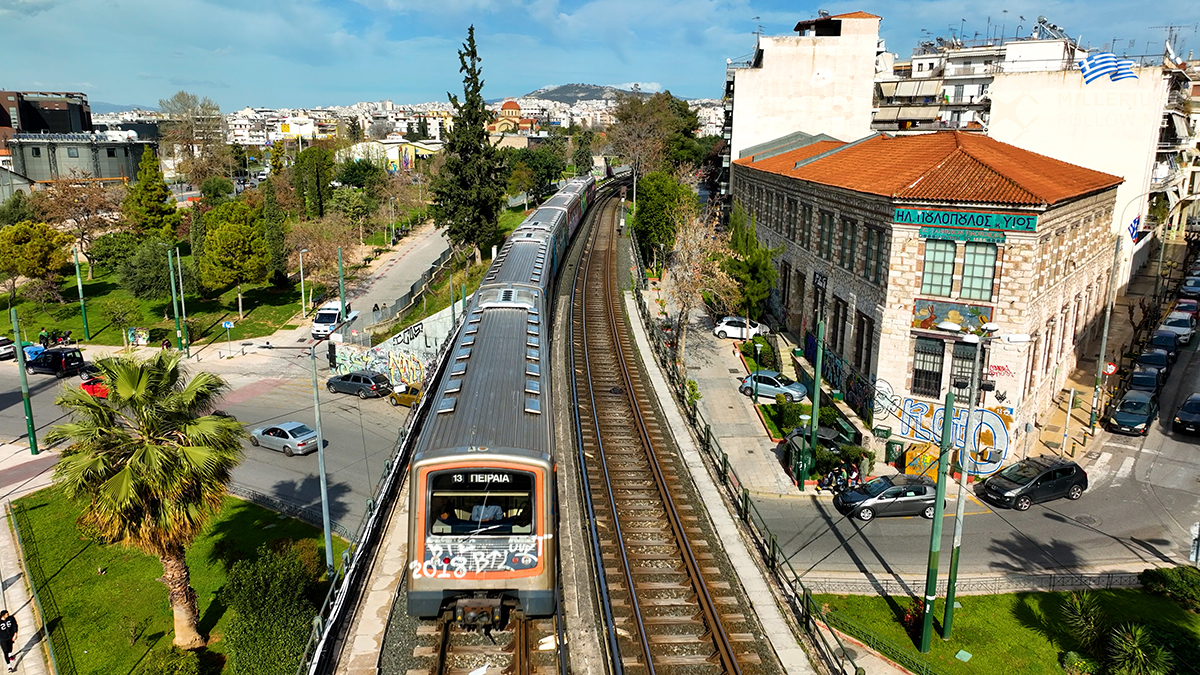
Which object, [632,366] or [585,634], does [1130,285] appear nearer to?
[632,366]

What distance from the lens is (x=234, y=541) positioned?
1001 inches

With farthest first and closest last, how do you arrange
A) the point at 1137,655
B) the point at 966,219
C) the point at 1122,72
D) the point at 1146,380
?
the point at 1122,72
the point at 1146,380
the point at 966,219
the point at 1137,655

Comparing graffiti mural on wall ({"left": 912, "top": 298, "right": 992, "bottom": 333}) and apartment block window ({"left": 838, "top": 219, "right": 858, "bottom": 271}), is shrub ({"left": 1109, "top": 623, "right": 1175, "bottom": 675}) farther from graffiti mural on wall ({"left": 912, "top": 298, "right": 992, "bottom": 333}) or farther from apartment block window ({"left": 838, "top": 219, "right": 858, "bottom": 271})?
apartment block window ({"left": 838, "top": 219, "right": 858, "bottom": 271})

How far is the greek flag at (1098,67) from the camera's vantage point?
47.1m

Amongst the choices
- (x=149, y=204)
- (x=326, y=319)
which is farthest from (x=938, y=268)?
(x=149, y=204)

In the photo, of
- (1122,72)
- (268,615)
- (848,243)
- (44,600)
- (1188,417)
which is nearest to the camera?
(268,615)

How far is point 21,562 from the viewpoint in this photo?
24250mm

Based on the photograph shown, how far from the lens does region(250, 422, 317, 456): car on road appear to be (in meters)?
32.6

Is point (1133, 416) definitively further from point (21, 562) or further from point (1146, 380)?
point (21, 562)

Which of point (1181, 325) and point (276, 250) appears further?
point (276, 250)

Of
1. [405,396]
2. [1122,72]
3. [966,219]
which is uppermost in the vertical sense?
[1122,72]

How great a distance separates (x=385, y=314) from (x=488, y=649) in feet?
125

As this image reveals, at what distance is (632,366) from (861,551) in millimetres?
15715

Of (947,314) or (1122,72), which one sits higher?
(1122,72)
